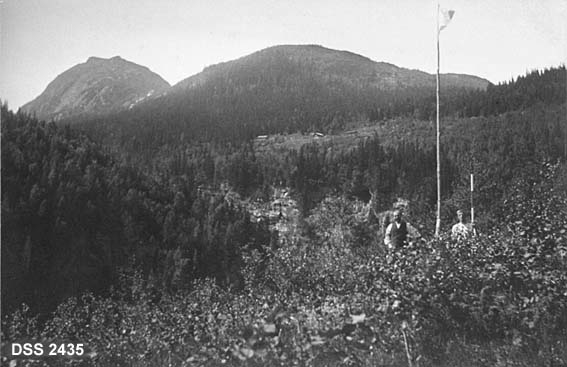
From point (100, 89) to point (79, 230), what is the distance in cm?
16745

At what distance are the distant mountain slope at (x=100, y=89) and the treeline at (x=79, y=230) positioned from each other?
12764 centimetres

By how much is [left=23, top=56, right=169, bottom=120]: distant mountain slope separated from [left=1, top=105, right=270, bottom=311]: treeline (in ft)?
419

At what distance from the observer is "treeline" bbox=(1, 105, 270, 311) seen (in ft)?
42.0

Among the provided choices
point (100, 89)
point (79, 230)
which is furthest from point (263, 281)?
point (100, 89)

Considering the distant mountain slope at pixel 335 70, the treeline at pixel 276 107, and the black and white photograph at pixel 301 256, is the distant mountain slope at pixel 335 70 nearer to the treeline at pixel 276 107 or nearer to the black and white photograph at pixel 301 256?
the treeline at pixel 276 107

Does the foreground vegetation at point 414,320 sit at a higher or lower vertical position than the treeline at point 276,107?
lower

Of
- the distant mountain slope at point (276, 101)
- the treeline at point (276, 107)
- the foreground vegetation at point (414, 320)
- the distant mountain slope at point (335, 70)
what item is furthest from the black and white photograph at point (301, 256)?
the distant mountain slope at point (335, 70)

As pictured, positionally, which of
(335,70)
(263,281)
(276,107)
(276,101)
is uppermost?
(335,70)

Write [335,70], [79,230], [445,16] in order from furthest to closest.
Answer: [335,70] < [79,230] < [445,16]

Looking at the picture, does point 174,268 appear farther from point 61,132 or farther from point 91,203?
point 61,132

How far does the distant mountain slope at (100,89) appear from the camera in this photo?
515 ft

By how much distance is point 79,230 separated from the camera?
17438mm

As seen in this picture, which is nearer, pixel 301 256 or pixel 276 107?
pixel 301 256

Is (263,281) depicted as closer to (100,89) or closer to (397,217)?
(397,217)
